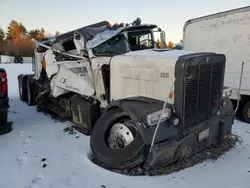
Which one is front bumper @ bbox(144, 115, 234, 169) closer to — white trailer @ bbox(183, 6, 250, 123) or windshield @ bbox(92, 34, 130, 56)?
windshield @ bbox(92, 34, 130, 56)

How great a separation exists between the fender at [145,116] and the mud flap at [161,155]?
0.29 ft

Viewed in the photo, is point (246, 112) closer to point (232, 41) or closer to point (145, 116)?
point (232, 41)

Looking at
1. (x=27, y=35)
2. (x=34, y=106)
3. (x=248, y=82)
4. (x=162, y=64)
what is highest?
(x=27, y=35)

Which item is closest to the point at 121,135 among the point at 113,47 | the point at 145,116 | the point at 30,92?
the point at 145,116

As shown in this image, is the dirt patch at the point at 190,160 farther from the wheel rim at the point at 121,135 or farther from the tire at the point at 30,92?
the tire at the point at 30,92

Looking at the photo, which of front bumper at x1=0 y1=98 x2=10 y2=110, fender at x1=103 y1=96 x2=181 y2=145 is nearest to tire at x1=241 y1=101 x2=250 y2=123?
fender at x1=103 y1=96 x2=181 y2=145

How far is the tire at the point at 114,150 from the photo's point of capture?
3482mm

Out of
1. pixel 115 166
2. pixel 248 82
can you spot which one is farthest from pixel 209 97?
pixel 248 82

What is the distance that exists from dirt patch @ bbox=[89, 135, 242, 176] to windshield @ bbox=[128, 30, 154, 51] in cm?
263

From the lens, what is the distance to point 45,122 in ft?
20.2

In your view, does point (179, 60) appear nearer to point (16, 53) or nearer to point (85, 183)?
point (85, 183)

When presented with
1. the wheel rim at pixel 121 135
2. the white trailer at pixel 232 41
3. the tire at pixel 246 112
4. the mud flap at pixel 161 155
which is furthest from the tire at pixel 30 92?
the tire at pixel 246 112

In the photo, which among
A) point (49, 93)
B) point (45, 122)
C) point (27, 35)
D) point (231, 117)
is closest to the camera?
point (231, 117)

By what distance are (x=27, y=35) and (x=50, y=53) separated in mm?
67356
